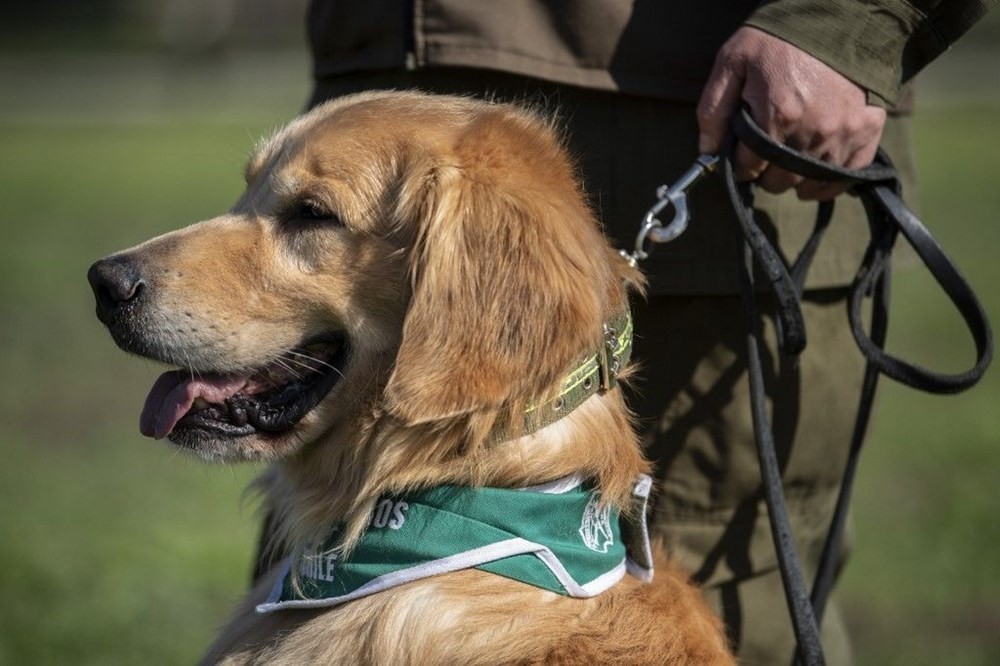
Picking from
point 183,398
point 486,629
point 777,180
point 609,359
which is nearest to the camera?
point 486,629

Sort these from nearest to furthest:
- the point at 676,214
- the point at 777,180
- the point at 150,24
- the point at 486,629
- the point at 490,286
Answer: the point at 486,629 < the point at 490,286 < the point at 676,214 < the point at 777,180 < the point at 150,24

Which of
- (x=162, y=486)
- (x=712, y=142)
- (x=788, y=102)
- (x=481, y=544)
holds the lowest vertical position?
(x=162, y=486)

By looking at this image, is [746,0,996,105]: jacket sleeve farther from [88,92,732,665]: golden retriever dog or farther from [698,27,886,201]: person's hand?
[88,92,732,665]: golden retriever dog

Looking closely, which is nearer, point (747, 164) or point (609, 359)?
point (609, 359)

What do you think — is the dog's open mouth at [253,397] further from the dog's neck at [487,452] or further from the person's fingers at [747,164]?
the person's fingers at [747,164]

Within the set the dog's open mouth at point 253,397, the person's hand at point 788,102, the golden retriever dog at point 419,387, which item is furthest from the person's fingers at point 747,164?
the dog's open mouth at point 253,397

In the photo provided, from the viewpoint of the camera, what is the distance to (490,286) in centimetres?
280

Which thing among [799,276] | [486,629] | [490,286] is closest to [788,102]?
[799,276]

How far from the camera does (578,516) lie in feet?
9.27

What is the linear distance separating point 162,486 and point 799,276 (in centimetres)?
555

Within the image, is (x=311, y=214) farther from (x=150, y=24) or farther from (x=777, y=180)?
Answer: (x=150, y=24)

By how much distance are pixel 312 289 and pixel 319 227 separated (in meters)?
0.17

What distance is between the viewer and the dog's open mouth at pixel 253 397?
300 centimetres

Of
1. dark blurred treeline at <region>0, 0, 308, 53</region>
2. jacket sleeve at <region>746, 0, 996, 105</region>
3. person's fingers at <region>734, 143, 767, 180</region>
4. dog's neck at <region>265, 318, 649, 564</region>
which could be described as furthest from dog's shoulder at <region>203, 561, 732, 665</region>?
dark blurred treeline at <region>0, 0, 308, 53</region>
